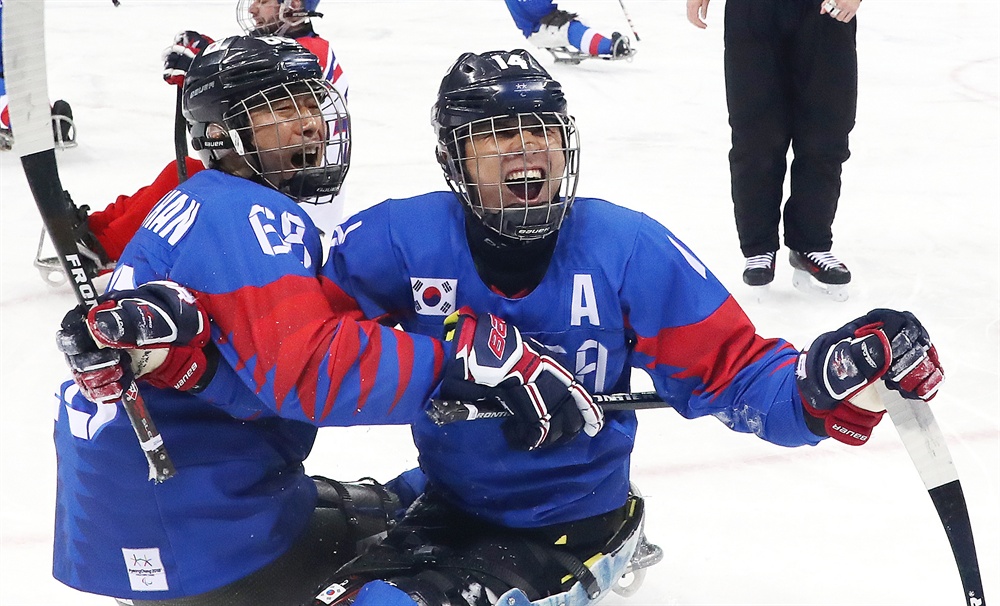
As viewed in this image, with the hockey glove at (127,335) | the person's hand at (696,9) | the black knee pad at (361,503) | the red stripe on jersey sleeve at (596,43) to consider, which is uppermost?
the hockey glove at (127,335)

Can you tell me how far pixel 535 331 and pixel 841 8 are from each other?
1.89m

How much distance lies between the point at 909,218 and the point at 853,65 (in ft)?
3.53

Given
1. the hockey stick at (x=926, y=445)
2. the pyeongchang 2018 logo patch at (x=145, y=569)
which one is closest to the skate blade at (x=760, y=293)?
the hockey stick at (x=926, y=445)

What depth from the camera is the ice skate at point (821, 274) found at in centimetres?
346

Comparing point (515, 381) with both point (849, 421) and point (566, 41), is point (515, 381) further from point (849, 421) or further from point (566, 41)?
point (566, 41)

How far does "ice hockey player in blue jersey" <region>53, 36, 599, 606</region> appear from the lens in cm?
146

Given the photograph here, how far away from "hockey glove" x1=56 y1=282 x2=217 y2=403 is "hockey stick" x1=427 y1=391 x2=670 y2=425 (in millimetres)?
326

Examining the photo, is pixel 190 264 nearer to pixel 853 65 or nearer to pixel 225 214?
pixel 225 214

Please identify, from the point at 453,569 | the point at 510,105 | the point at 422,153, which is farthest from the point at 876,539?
the point at 422,153

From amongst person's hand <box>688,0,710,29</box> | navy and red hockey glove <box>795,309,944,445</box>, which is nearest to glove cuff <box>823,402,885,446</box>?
navy and red hockey glove <box>795,309,944,445</box>

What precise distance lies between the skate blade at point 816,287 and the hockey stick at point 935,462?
78.0 inches

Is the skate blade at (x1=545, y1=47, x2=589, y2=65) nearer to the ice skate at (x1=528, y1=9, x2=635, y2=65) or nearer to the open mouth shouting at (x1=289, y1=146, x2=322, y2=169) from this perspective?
the ice skate at (x1=528, y1=9, x2=635, y2=65)

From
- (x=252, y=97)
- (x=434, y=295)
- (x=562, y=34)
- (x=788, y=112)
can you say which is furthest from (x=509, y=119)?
(x=562, y=34)

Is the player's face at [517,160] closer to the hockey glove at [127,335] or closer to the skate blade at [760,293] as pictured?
the hockey glove at [127,335]
